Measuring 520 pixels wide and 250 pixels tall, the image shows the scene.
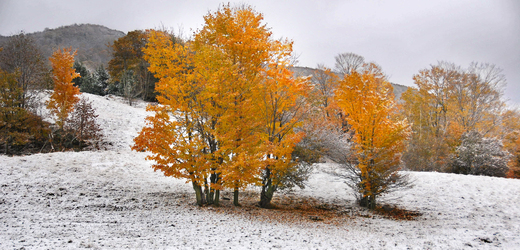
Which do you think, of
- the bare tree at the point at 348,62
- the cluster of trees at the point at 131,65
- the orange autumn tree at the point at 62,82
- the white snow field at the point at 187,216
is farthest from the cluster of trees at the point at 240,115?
the cluster of trees at the point at 131,65

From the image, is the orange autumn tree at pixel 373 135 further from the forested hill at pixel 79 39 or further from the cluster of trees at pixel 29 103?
the forested hill at pixel 79 39

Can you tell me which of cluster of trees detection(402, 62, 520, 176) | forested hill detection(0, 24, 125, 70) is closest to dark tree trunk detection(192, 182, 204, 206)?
cluster of trees detection(402, 62, 520, 176)

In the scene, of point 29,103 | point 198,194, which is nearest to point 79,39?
point 29,103

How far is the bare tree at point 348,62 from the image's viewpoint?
23.6 meters

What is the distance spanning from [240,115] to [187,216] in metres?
3.48

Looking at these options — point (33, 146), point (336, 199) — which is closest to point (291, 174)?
point (336, 199)

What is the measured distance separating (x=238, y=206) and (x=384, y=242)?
197 inches

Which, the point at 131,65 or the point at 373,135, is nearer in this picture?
the point at 373,135

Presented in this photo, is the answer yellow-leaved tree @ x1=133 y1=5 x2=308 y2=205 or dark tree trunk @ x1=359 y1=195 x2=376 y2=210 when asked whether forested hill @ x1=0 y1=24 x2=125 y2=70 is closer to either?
yellow-leaved tree @ x1=133 y1=5 x2=308 y2=205

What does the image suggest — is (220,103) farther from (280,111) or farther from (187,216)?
(187,216)

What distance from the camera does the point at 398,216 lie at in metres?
8.98

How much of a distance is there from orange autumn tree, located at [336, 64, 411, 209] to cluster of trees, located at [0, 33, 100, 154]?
47.3 ft

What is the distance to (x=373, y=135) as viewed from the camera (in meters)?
9.24

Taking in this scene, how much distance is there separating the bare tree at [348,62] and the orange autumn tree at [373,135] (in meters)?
15.1
